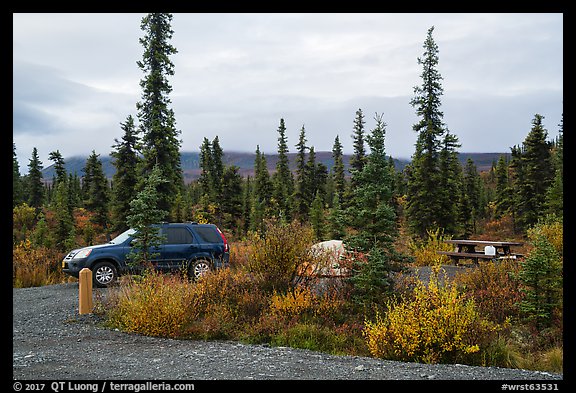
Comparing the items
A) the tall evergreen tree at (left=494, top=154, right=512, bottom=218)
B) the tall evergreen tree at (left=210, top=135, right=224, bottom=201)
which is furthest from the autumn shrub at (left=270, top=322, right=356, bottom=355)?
the tall evergreen tree at (left=210, top=135, right=224, bottom=201)

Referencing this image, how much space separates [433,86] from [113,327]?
88.9 feet

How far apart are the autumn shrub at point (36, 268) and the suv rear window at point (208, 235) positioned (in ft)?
17.9

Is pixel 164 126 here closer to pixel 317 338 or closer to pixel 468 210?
pixel 317 338

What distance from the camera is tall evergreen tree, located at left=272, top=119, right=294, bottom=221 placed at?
53969mm

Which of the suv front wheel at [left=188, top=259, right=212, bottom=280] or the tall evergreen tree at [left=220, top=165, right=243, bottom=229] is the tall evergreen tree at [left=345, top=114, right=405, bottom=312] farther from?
the tall evergreen tree at [left=220, top=165, right=243, bottom=229]

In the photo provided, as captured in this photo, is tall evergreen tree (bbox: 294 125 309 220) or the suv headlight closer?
→ the suv headlight

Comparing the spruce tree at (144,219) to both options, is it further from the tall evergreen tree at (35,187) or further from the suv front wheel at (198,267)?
the tall evergreen tree at (35,187)

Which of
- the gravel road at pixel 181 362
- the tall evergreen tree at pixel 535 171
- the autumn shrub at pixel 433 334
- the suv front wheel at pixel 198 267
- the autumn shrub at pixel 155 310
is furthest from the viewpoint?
the tall evergreen tree at pixel 535 171

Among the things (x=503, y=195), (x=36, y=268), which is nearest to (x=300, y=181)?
(x=503, y=195)

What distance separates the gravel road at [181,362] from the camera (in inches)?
235

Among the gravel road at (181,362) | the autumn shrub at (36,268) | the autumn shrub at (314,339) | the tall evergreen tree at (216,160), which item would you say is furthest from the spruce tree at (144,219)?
the tall evergreen tree at (216,160)

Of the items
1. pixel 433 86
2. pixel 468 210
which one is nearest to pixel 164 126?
pixel 433 86

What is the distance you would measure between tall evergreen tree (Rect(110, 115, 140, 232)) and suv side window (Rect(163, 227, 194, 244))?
16677 millimetres

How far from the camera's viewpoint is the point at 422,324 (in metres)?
7.46
